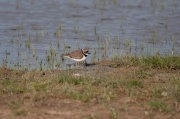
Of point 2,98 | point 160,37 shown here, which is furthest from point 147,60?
point 160,37

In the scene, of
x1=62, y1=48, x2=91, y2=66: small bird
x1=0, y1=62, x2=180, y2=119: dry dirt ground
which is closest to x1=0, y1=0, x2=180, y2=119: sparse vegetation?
x1=0, y1=62, x2=180, y2=119: dry dirt ground

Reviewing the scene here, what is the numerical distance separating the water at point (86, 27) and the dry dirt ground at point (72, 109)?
10.5 feet

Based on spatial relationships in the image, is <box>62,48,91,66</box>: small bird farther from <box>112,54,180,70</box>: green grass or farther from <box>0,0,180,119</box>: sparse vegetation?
<box>112,54,180,70</box>: green grass

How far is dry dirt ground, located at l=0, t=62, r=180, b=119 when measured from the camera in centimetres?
614

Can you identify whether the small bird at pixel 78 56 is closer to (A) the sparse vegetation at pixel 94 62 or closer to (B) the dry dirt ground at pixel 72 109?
(A) the sparse vegetation at pixel 94 62

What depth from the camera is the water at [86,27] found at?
1157cm

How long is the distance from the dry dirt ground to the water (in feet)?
10.5

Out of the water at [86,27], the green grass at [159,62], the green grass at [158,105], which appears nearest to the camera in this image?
the green grass at [158,105]

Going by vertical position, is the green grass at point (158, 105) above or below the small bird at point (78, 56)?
below

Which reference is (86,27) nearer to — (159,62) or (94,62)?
(94,62)

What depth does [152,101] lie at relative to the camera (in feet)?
21.4

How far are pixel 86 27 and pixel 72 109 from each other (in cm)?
809

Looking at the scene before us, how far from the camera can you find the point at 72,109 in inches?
250

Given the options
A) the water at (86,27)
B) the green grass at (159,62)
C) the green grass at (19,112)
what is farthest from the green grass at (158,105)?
the water at (86,27)
